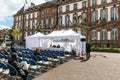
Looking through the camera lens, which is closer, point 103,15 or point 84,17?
point 103,15

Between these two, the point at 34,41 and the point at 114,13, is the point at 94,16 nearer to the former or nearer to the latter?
the point at 114,13

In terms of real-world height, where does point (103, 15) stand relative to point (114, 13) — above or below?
below

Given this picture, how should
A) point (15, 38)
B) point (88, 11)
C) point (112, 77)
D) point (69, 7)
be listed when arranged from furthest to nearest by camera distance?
point (15, 38), point (69, 7), point (88, 11), point (112, 77)

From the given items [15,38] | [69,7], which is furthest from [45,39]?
[15,38]

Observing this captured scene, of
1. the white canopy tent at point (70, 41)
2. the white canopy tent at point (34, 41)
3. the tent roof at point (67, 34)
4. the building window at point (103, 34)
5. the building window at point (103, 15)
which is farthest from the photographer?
the building window at point (103, 15)

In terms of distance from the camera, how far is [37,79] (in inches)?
476

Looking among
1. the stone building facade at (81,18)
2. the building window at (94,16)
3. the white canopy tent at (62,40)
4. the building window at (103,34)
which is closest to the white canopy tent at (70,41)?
the white canopy tent at (62,40)

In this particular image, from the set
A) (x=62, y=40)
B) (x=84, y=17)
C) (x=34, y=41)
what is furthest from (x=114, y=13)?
(x=34, y=41)

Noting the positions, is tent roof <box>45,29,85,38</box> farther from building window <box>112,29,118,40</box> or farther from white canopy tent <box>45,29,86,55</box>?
building window <box>112,29,118,40</box>

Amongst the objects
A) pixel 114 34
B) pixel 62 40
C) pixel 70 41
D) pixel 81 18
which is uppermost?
pixel 81 18

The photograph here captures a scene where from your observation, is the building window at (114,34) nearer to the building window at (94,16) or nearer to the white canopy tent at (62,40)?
the building window at (94,16)

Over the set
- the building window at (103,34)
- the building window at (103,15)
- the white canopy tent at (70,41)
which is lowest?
the white canopy tent at (70,41)

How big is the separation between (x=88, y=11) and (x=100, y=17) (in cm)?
385

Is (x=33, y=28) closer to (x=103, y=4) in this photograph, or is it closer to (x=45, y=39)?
(x=103, y=4)
